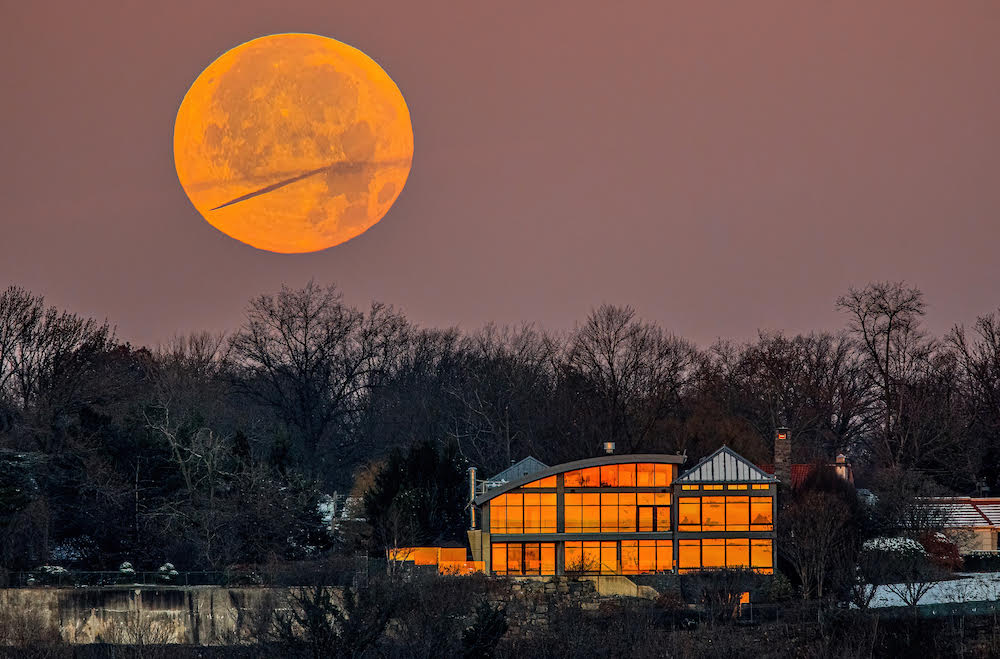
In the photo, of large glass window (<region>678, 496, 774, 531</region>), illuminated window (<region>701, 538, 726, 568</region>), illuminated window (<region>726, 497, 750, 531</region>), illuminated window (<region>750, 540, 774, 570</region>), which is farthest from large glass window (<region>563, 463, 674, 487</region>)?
illuminated window (<region>750, 540, 774, 570</region>)

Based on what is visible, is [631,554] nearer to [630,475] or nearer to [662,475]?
[630,475]

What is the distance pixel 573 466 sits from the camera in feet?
176

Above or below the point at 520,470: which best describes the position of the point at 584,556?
below

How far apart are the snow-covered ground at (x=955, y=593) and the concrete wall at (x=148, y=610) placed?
2151cm

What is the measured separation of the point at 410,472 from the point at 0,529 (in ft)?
54.0

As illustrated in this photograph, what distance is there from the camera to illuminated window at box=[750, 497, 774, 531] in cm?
5347

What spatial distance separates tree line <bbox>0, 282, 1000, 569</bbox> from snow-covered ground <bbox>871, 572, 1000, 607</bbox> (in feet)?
45.4

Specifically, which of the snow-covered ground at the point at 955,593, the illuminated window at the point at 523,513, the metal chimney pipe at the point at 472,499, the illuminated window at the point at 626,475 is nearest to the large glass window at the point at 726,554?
the illuminated window at the point at 626,475

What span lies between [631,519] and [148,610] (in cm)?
1818

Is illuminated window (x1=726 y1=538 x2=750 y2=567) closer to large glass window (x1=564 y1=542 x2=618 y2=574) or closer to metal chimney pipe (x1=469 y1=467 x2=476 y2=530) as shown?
large glass window (x1=564 y1=542 x2=618 y2=574)

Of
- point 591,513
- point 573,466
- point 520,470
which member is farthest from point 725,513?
point 520,470

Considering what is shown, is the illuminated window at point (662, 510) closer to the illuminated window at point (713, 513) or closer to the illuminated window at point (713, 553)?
the illuminated window at point (713, 513)

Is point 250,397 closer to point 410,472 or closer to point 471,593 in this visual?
point 410,472

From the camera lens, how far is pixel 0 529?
2095 inches
